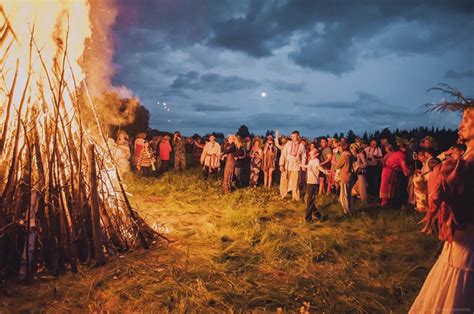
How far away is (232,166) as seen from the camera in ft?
41.2

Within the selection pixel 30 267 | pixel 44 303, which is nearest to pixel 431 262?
pixel 44 303

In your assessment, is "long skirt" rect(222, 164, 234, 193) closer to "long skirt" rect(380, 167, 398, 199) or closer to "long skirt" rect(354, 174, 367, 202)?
"long skirt" rect(354, 174, 367, 202)

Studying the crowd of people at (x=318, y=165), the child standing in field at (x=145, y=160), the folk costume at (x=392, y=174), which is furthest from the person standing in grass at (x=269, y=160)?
the child standing in field at (x=145, y=160)

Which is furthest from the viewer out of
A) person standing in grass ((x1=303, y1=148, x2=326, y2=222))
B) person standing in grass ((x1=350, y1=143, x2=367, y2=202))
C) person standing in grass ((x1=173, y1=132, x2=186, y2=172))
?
person standing in grass ((x1=173, y1=132, x2=186, y2=172))

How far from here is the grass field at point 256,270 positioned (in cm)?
443

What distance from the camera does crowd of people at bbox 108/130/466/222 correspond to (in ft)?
30.4

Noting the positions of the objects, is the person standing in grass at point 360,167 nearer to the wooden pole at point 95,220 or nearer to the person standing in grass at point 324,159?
the person standing in grass at point 324,159

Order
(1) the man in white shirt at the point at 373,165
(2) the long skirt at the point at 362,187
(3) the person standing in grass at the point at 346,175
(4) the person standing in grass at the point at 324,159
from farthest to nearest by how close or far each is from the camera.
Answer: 1. (4) the person standing in grass at the point at 324,159
2. (1) the man in white shirt at the point at 373,165
3. (2) the long skirt at the point at 362,187
4. (3) the person standing in grass at the point at 346,175

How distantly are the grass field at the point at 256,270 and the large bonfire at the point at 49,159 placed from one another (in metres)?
0.48

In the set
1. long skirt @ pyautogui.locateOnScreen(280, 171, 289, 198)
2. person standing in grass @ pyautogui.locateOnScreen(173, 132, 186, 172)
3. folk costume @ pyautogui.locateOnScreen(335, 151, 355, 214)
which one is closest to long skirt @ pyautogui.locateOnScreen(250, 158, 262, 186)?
long skirt @ pyautogui.locateOnScreen(280, 171, 289, 198)

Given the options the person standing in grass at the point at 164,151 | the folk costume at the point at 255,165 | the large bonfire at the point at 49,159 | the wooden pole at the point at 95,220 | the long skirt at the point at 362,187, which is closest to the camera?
the large bonfire at the point at 49,159

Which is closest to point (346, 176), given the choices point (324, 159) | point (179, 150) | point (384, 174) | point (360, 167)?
point (360, 167)

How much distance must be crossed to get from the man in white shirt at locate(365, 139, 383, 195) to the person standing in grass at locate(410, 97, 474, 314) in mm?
9357

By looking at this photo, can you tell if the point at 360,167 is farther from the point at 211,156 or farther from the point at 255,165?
the point at 211,156
